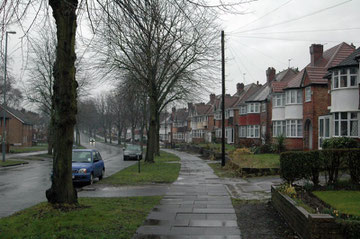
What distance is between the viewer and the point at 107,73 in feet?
85.6

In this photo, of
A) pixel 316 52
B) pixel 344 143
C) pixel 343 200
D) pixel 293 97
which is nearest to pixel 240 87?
pixel 316 52

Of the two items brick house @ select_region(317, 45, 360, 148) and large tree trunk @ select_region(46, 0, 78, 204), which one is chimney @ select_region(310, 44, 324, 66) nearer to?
brick house @ select_region(317, 45, 360, 148)

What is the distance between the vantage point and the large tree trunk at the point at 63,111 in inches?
342

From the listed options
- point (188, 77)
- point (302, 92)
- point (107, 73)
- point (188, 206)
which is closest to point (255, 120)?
point (302, 92)

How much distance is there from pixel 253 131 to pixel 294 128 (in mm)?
14168

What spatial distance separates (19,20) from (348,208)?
25.7 feet

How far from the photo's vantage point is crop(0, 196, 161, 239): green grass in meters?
6.79

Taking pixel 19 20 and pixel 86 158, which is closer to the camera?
pixel 19 20

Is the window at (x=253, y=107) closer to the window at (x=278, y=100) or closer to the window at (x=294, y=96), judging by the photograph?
the window at (x=278, y=100)

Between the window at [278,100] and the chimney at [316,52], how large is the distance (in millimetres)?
4632

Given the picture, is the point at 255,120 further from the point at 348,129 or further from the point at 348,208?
the point at 348,208

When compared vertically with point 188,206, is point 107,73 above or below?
above

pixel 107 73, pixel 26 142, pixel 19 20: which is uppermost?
pixel 107 73

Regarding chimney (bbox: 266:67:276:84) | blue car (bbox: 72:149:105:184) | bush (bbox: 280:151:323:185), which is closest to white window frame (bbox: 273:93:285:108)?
chimney (bbox: 266:67:276:84)
